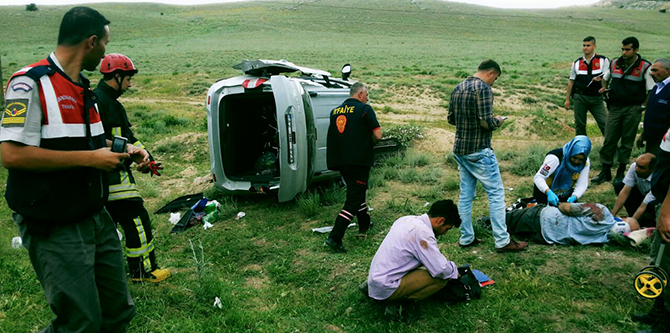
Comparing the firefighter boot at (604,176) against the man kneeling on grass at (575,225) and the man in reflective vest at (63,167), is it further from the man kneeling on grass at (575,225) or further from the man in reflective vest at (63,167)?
the man in reflective vest at (63,167)

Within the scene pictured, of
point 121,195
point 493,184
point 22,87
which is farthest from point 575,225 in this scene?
point 22,87

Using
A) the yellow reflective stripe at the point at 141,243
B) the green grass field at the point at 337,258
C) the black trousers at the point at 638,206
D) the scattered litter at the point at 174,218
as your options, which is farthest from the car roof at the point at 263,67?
the black trousers at the point at 638,206

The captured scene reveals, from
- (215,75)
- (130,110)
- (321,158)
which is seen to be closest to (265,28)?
(215,75)

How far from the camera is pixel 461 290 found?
3.89 m

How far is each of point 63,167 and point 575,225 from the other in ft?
15.7

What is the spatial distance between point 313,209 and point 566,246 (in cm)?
316

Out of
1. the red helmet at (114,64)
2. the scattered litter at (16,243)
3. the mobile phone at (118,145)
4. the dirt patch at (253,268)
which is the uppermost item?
the red helmet at (114,64)

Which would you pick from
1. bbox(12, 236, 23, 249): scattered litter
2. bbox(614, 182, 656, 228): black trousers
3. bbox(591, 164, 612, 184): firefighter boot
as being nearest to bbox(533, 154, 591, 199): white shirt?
bbox(614, 182, 656, 228): black trousers

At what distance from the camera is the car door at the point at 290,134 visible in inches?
229

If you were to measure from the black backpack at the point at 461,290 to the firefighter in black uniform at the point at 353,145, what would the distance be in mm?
1499

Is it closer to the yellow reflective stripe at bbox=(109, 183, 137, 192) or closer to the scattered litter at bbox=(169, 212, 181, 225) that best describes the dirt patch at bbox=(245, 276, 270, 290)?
the yellow reflective stripe at bbox=(109, 183, 137, 192)

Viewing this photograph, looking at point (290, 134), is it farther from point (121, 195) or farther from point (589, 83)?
point (589, 83)

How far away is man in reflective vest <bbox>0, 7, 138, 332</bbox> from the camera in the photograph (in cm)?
236

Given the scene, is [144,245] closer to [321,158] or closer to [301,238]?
[301,238]
